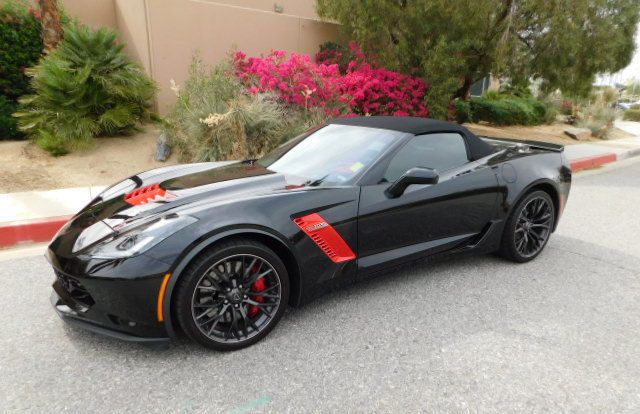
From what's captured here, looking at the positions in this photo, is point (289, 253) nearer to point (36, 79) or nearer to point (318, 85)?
point (318, 85)

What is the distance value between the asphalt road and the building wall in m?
6.97

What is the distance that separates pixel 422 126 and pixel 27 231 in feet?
12.9

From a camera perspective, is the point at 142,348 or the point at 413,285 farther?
the point at 413,285

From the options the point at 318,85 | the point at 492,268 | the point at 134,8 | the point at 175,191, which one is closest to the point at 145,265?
the point at 175,191

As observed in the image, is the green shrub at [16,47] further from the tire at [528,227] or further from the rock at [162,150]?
the tire at [528,227]

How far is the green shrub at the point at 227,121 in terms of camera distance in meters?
6.80

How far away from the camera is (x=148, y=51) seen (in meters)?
9.29

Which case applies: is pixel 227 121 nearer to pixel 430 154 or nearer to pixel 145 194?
pixel 145 194

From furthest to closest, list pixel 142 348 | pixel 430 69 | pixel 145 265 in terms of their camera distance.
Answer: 1. pixel 430 69
2. pixel 142 348
3. pixel 145 265

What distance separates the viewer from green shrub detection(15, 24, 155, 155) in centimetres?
704

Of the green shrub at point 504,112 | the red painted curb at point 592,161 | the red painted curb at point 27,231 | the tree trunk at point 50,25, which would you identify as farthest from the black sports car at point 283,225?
the green shrub at point 504,112

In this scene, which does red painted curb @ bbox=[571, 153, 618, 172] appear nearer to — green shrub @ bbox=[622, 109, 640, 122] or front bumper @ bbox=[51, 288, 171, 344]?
front bumper @ bbox=[51, 288, 171, 344]

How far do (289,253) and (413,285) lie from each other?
1.28m

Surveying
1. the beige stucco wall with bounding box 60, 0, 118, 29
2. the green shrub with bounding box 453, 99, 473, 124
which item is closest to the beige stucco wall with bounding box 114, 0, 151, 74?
the beige stucco wall with bounding box 60, 0, 118, 29
